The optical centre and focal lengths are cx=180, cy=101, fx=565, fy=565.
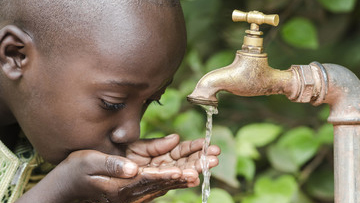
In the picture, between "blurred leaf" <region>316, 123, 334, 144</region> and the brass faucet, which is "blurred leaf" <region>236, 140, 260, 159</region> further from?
the brass faucet

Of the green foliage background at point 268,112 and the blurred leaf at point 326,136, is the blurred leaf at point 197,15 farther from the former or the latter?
the blurred leaf at point 326,136

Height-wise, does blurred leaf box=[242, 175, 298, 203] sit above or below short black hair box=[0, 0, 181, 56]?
below

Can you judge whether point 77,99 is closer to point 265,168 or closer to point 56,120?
point 56,120

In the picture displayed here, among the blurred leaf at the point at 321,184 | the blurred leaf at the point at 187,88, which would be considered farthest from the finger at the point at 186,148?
the blurred leaf at the point at 321,184

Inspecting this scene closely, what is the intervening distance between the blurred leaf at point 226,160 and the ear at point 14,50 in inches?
26.3

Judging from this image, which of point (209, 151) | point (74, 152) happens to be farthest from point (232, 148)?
point (74, 152)

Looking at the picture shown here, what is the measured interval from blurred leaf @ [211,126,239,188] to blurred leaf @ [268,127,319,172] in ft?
0.64

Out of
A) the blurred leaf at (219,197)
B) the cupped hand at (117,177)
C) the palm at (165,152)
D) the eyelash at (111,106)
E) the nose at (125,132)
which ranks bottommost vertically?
the blurred leaf at (219,197)

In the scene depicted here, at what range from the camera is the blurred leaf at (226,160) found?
1.59 m

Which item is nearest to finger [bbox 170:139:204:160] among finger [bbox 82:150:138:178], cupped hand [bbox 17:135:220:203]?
cupped hand [bbox 17:135:220:203]

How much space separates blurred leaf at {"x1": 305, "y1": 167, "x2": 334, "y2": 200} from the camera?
1952mm

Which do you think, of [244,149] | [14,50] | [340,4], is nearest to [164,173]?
[14,50]

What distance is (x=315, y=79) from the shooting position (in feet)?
3.43

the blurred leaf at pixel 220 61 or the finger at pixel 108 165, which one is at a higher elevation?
the blurred leaf at pixel 220 61
